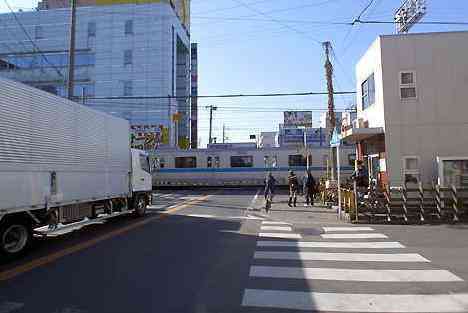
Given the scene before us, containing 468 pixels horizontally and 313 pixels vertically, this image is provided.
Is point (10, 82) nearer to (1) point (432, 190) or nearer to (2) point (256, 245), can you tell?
(2) point (256, 245)

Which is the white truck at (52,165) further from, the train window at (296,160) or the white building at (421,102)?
the train window at (296,160)

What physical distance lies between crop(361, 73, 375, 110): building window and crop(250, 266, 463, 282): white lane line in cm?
1141

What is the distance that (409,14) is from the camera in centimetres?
2148

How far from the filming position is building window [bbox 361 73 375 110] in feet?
58.9

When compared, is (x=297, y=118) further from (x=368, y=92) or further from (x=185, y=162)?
(x=368, y=92)

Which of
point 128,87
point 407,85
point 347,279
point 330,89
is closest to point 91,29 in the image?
point 128,87

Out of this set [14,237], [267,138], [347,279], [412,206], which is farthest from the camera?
[267,138]

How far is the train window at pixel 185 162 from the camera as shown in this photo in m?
36.6

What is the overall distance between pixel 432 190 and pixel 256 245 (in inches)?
286

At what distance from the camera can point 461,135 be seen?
610 inches

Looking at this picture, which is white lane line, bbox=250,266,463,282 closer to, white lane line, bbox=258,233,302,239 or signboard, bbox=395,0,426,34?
white lane line, bbox=258,233,302,239

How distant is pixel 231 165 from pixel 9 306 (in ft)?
99.3

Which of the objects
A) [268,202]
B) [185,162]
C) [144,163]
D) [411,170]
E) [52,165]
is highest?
[185,162]

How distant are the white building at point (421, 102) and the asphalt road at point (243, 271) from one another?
10.4 feet
